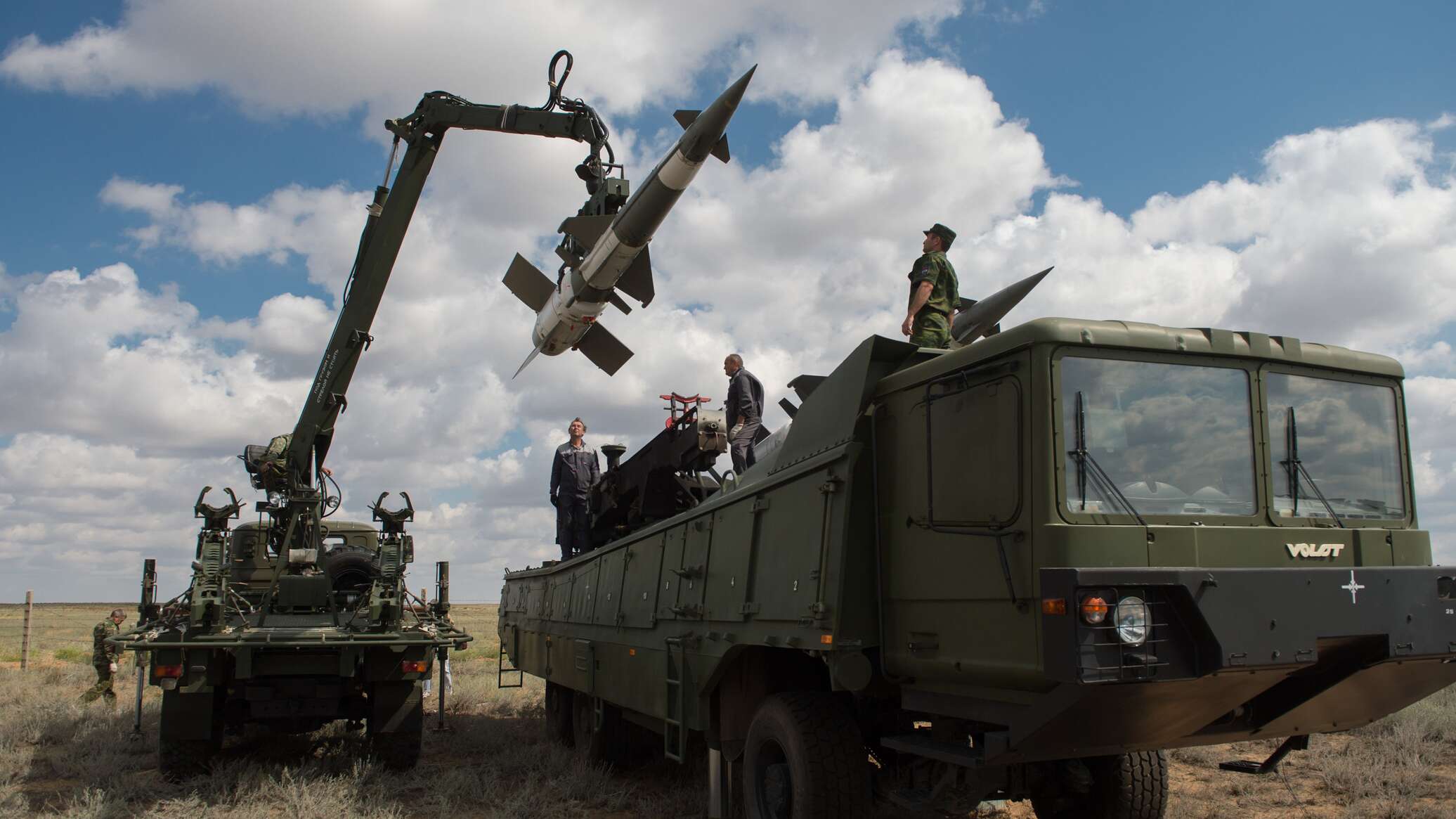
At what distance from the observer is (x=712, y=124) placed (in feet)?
41.6

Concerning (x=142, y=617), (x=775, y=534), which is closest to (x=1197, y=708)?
(x=775, y=534)

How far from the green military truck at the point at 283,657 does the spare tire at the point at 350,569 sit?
95cm

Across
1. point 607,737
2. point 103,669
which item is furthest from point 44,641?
point 607,737

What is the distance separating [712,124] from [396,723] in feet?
24.7

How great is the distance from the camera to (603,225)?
13188 mm

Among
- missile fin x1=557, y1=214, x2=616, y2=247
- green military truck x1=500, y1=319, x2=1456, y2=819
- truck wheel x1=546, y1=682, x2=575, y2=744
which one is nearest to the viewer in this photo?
green military truck x1=500, y1=319, x2=1456, y2=819

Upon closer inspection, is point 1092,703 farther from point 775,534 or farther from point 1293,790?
point 1293,790

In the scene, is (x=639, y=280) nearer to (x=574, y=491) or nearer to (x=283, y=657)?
(x=574, y=491)

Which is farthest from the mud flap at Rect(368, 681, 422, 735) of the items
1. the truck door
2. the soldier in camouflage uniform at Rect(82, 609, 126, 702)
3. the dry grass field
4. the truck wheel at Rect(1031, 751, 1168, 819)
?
the truck door

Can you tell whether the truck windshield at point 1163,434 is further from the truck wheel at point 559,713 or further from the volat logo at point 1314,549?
the truck wheel at point 559,713

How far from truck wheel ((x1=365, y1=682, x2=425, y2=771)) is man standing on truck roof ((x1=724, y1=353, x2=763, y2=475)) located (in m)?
3.36

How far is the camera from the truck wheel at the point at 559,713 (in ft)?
35.9

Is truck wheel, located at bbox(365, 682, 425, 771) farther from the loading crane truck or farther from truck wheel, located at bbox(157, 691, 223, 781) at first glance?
truck wheel, located at bbox(157, 691, 223, 781)

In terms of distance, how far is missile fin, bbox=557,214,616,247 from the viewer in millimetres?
13141
